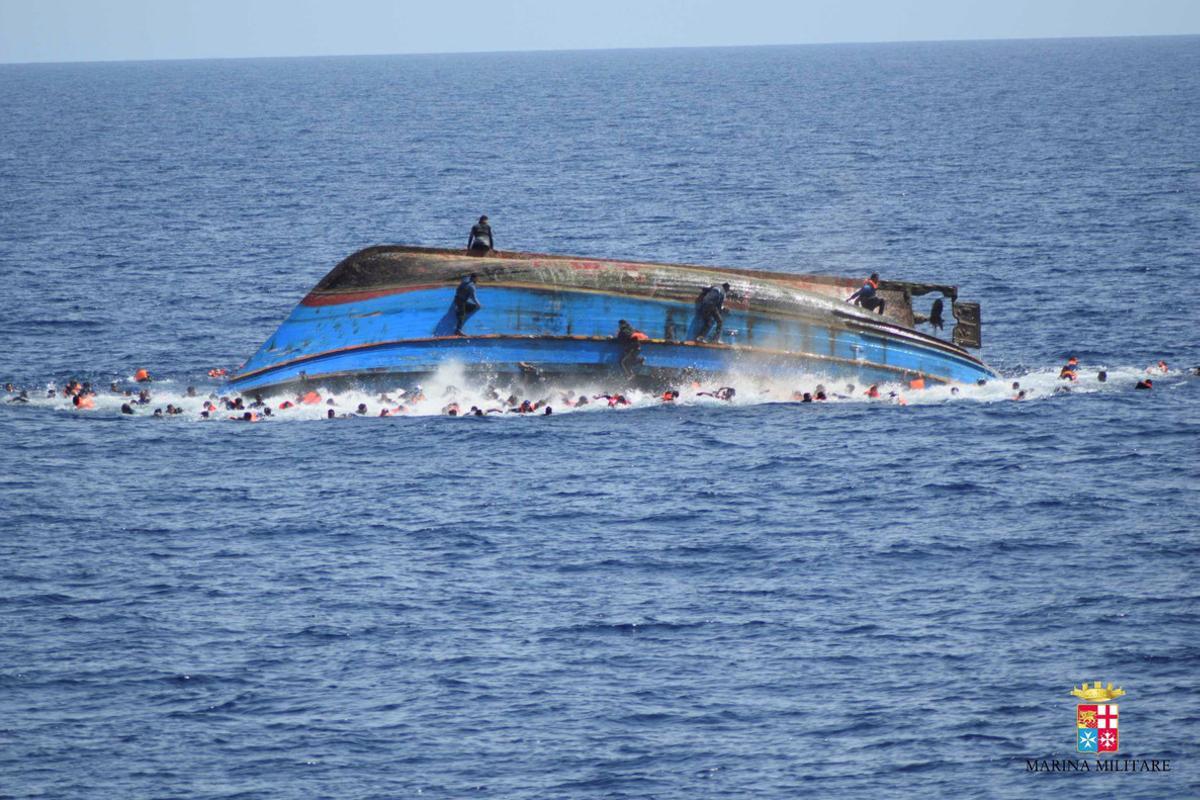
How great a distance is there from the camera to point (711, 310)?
63.8 meters

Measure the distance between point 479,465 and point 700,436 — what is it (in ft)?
27.8

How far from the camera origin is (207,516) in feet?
173

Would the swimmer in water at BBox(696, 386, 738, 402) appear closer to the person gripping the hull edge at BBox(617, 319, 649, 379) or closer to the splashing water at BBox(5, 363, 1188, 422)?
the splashing water at BBox(5, 363, 1188, 422)

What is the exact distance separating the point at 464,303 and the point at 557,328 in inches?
140

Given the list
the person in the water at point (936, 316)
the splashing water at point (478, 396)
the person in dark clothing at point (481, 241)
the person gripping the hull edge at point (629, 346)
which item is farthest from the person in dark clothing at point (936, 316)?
the person in dark clothing at point (481, 241)

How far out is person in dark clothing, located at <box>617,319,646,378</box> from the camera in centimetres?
6294

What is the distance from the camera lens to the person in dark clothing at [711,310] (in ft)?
209

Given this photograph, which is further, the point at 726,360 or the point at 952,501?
the point at 726,360

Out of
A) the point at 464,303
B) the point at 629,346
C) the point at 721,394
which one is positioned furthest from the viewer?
the point at 721,394

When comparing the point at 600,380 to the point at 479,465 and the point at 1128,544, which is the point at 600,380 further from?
the point at 1128,544

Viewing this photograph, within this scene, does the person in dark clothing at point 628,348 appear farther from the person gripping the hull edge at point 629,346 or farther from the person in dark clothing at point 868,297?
the person in dark clothing at point 868,297

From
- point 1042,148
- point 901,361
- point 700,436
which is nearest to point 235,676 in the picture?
point 700,436

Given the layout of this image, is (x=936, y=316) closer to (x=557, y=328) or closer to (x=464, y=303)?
(x=557, y=328)

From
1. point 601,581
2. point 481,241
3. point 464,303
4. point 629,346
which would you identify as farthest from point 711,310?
point 601,581
